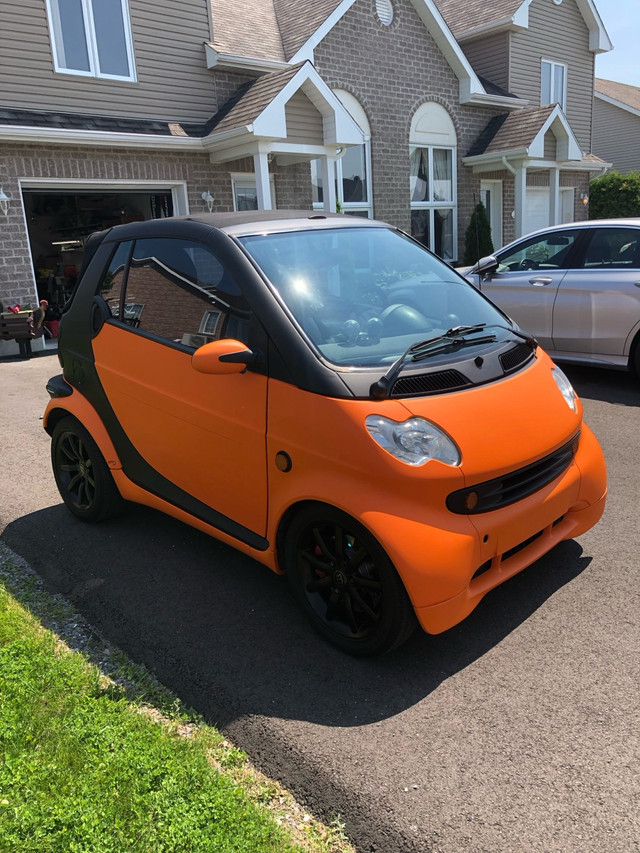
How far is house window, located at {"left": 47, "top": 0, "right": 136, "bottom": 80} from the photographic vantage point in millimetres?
12078

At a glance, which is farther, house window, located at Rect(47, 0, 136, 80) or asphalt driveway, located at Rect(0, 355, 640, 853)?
house window, located at Rect(47, 0, 136, 80)

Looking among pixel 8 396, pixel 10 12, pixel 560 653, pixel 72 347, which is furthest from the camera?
pixel 10 12

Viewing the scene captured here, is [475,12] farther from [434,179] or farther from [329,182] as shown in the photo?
[329,182]

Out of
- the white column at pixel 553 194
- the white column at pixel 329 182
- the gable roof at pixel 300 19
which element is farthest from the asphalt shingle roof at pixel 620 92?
the white column at pixel 329 182

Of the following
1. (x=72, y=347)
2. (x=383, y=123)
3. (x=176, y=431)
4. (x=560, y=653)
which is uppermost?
(x=383, y=123)

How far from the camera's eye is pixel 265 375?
3.03 metres

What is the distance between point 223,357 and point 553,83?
23416 millimetres

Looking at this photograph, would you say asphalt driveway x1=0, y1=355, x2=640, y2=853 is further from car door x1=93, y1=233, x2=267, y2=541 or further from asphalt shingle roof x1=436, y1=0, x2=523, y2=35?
asphalt shingle roof x1=436, y1=0, x2=523, y2=35

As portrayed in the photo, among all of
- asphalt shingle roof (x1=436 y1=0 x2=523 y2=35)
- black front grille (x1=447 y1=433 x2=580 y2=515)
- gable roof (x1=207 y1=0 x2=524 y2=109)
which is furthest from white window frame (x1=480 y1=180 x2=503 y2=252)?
black front grille (x1=447 y1=433 x2=580 y2=515)

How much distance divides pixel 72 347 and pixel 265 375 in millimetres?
1850

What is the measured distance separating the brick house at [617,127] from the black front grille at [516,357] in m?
34.6

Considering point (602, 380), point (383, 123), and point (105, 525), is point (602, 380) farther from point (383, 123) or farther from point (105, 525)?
point (383, 123)

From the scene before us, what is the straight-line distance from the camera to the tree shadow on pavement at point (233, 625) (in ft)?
9.11

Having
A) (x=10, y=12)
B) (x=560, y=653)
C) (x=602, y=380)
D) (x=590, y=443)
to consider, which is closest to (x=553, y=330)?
(x=602, y=380)
